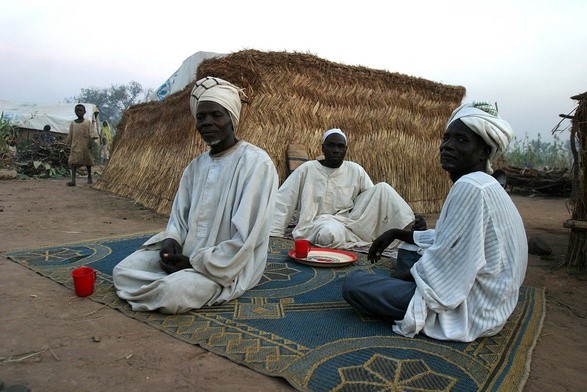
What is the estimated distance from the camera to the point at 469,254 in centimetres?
226

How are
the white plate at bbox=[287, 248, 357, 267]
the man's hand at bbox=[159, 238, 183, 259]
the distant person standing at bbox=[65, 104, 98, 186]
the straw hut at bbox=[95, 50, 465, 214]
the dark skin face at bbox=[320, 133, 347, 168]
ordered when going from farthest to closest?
the distant person standing at bbox=[65, 104, 98, 186]
the straw hut at bbox=[95, 50, 465, 214]
the dark skin face at bbox=[320, 133, 347, 168]
the white plate at bbox=[287, 248, 357, 267]
the man's hand at bbox=[159, 238, 183, 259]

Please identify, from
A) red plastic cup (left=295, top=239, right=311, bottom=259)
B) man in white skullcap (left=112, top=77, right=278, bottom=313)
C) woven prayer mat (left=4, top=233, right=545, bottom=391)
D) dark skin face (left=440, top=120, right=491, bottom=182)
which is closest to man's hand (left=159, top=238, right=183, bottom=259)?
man in white skullcap (left=112, top=77, right=278, bottom=313)

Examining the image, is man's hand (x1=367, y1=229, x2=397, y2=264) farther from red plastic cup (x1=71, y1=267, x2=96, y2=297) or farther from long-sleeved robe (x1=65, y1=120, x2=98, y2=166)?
long-sleeved robe (x1=65, y1=120, x2=98, y2=166)

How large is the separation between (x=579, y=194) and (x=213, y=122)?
3663mm

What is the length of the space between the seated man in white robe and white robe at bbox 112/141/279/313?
1.83m

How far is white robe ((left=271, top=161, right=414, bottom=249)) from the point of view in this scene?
4.87m

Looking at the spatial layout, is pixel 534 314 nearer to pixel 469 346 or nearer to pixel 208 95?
pixel 469 346

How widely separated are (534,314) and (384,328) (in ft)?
3.88

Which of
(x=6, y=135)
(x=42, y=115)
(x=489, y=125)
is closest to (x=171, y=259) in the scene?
(x=489, y=125)

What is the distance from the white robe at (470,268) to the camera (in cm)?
226

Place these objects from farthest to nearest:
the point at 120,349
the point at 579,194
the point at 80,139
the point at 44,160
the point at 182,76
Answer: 1. the point at 44,160
2. the point at 182,76
3. the point at 80,139
4. the point at 579,194
5. the point at 120,349

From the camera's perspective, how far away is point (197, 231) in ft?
10.2

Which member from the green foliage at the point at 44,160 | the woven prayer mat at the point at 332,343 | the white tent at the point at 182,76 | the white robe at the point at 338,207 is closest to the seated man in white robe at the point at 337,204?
the white robe at the point at 338,207

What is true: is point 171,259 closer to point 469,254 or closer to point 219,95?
point 219,95
